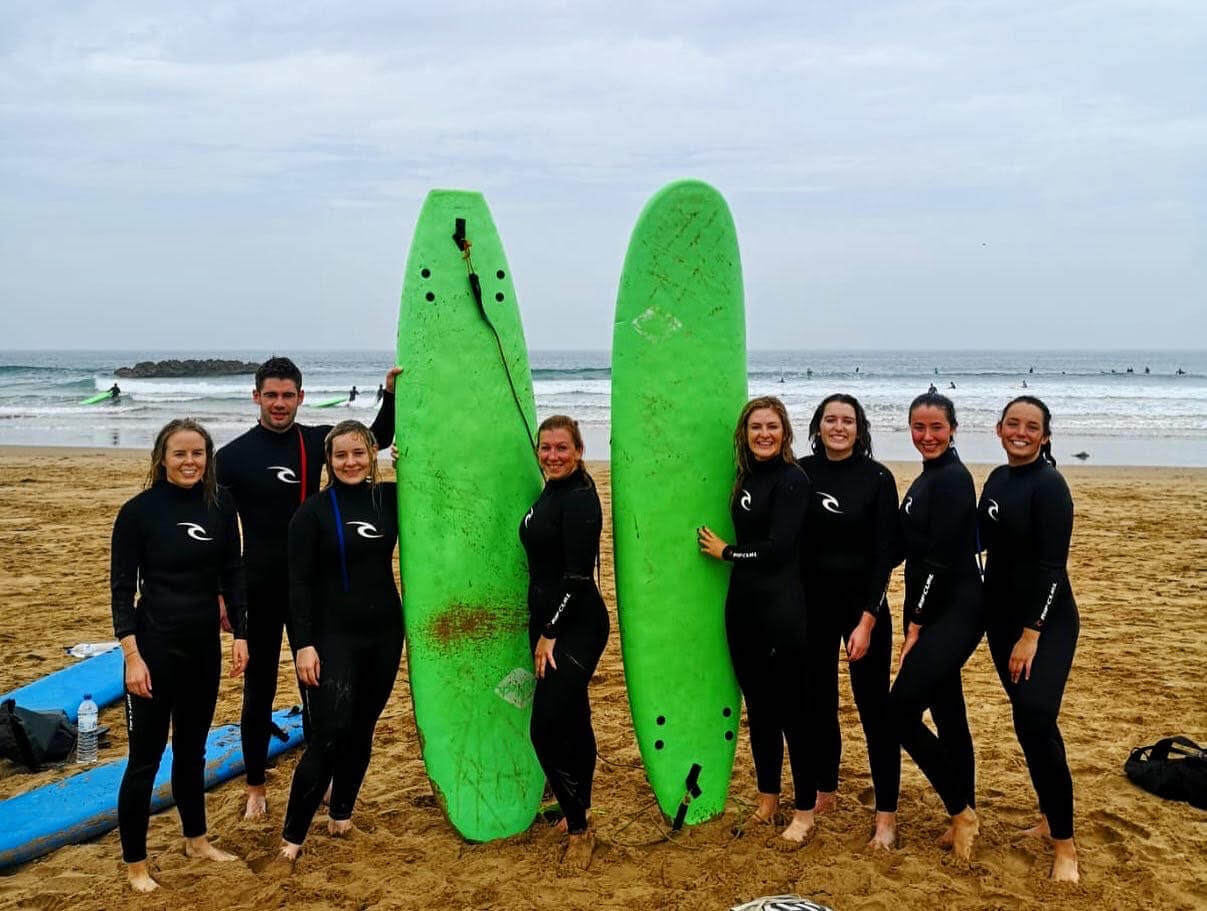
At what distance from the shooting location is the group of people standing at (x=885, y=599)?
3.21 metres

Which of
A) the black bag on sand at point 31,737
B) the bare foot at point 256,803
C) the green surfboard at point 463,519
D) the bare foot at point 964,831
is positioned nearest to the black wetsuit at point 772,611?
the bare foot at point 964,831

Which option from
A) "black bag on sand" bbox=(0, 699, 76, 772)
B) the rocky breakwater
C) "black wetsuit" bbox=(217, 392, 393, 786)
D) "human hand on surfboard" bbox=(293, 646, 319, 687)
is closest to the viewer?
"human hand on surfboard" bbox=(293, 646, 319, 687)

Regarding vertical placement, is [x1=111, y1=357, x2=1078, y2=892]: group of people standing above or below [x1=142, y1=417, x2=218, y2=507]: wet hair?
below

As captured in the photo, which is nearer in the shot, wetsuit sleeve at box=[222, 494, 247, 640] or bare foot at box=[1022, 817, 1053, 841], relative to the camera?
wetsuit sleeve at box=[222, 494, 247, 640]

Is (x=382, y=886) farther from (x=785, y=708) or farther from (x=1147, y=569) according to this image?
(x=1147, y=569)

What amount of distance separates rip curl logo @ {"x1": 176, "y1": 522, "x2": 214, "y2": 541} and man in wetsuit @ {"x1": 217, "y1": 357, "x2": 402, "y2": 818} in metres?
0.35

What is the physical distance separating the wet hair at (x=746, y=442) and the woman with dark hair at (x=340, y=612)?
1.29 meters

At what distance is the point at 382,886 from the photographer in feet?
10.8

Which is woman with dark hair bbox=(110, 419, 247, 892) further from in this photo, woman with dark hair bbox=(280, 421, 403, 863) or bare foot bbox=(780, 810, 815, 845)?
bare foot bbox=(780, 810, 815, 845)

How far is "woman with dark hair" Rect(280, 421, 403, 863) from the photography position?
3340 millimetres

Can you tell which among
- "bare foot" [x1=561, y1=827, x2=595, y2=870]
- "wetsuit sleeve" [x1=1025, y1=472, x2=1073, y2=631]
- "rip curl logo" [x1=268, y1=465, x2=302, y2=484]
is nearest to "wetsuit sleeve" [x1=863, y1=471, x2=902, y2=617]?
"wetsuit sleeve" [x1=1025, y1=472, x2=1073, y2=631]

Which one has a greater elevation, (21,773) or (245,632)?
(245,632)

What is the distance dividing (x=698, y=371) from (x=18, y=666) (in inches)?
172

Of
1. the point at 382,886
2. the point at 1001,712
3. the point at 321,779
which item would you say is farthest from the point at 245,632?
the point at 1001,712
